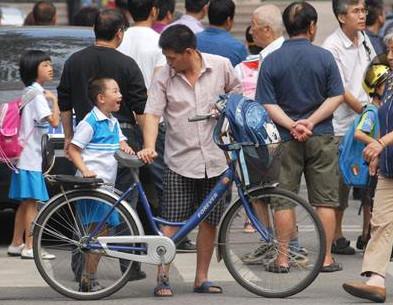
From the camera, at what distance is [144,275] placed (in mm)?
9375

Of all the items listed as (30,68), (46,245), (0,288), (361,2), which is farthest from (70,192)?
(361,2)

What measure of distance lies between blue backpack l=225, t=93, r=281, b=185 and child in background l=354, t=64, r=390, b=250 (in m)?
0.56

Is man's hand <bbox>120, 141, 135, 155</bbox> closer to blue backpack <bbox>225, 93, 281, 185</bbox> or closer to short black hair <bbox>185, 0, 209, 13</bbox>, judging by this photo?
blue backpack <bbox>225, 93, 281, 185</bbox>

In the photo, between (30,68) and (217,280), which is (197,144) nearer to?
(217,280)

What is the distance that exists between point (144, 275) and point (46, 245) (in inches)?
36.1

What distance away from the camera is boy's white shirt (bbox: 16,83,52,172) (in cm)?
1010

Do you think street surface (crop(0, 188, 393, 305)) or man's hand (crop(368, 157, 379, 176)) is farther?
street surface (crop(0, 188, 393, 305))

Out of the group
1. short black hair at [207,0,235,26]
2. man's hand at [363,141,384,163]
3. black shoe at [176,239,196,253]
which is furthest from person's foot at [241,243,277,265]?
short black hair at [207,0,235,26]

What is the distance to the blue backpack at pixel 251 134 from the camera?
27.7ft

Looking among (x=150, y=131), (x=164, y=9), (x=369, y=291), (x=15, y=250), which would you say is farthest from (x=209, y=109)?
(x=164, y=9)

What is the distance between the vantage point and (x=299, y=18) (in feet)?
31.4

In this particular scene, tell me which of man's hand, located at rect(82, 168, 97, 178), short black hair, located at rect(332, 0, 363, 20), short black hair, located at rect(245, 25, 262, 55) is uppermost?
short black hair, located at rect(332, 0, 363, 20)

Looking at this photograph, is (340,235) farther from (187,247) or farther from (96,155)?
(96,155)

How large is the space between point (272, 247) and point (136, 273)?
3.30 feet
